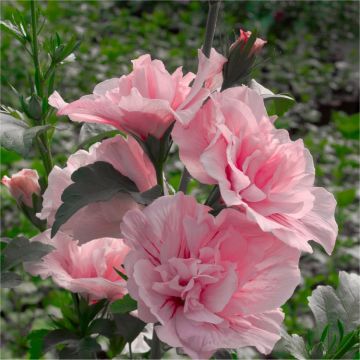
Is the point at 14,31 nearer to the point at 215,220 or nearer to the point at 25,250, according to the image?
the point at 25,250

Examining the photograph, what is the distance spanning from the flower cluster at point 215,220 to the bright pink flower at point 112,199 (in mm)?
38

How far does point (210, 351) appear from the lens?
0.55m

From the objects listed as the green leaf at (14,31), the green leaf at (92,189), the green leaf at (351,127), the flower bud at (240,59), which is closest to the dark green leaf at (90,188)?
the green leaf at (92,189)

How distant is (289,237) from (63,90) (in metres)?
2.46

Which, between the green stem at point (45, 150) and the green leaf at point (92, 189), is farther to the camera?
the green stem at point (45, 150)

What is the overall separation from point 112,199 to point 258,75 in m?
1.61

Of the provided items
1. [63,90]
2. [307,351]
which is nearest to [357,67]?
[63,90]

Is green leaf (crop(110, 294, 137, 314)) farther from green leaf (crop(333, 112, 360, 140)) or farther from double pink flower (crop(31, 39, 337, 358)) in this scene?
green leaf (crop(333, 112, 360, 140))

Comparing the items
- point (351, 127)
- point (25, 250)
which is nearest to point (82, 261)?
point (25, 250)

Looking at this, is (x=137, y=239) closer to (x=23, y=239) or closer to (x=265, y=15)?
(x=23, y=239)

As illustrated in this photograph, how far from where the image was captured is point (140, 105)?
580 mm

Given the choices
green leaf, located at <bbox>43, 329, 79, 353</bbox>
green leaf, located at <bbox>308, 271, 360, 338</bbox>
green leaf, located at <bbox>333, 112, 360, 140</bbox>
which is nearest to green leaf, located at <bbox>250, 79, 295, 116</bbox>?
green leaf, located at <bbox>308, 271, 360, 338</bbox>

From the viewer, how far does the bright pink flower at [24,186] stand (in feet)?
2.59

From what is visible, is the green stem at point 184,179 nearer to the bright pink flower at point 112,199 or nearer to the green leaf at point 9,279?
the bright pink flower at point 112,199
